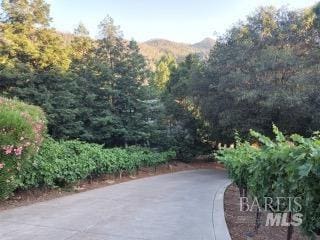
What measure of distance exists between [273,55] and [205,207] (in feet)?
49.7

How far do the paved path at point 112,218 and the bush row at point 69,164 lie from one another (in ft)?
2.36

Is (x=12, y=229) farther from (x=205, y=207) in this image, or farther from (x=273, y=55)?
(x=273, y=55)

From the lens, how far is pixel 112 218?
743cm

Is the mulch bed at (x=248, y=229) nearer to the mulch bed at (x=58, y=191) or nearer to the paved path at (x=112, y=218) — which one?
the paved path at (x=112, y=218)

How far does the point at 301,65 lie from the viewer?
73.1 feet

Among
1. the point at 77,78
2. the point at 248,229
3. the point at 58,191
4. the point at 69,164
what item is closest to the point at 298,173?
the point at 248,229

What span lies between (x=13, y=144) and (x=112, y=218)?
8.46 ft

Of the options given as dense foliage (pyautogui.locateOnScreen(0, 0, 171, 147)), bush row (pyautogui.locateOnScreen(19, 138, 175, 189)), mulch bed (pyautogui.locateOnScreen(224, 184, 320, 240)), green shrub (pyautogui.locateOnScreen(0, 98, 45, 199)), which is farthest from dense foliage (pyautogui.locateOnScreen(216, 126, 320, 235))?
dense foliage (pyautogui.locateOnScreen(0, 0, 171, 147))

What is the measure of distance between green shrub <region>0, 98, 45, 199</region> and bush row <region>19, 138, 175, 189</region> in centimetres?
66

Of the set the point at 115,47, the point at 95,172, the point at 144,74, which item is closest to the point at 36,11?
the point at 115,47

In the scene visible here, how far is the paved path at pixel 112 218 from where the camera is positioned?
6137mm

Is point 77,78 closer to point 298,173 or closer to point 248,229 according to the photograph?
point 248,229

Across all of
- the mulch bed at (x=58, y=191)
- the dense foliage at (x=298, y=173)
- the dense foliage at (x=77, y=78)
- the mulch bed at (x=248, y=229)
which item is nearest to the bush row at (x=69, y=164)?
the mulch bed at (x=58, y=191)

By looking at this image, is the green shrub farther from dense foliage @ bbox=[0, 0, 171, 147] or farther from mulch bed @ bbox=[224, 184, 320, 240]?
dense foliage @ bbox=[0, 0, 171, 147]
